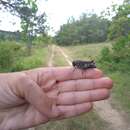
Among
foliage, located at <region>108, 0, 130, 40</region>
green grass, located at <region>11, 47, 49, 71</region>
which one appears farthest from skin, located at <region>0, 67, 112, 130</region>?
green grass, located at <region>11, 47, 49, 71</region>

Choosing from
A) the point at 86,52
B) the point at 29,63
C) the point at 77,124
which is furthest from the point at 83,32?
the point at 77,124

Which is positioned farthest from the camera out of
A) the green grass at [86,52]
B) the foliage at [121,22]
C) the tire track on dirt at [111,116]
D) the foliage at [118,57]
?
the green grass at [86,52]

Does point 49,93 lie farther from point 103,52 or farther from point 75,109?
point 103,52

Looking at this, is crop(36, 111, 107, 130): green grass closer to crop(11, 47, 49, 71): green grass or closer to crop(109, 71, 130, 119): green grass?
crop(109, 71, 130, 119): green grass

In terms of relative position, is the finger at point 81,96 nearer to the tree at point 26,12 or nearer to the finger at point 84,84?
the finger at point 84,84

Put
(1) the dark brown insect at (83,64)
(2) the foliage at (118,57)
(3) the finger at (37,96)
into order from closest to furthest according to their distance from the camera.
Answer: (3) the finger at (37,96) < (1) the dark brown insect at (83,64) < (2) the foliage at (118,57)

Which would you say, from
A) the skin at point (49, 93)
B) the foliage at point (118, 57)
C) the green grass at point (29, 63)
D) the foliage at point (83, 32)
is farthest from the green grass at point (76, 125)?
the foliage at point (83, 32)

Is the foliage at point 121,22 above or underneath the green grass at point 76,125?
above
